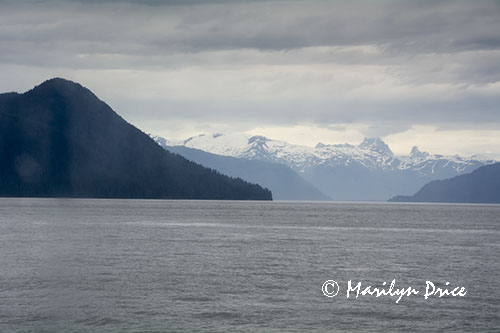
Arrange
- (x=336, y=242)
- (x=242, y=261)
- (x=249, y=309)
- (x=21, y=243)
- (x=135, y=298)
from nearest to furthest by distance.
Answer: (x=249, y=309)
(x=135, y=298)
(x=242, y=261)
(x=21, y=243)
(x=336, y=242)

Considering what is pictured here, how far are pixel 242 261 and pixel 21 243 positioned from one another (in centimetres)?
4791

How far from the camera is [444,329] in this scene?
54.7 meters

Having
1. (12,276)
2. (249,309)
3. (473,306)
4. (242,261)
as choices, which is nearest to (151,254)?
(242,261)

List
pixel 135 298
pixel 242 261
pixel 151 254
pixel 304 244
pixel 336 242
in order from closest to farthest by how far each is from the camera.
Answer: pixel 135 298 < pixel 242 261 < pixel 151 254 < pixel 304 244 < pixel 336 242

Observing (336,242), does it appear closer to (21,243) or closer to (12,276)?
(21,243)

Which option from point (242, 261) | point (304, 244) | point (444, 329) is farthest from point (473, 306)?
point (304, 244)

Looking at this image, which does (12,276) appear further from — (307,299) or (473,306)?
(473,306)

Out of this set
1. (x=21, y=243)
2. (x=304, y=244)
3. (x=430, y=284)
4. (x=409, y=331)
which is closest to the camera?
(x=409, y=331)

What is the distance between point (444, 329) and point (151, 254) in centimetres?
6041

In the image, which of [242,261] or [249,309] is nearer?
[249,309]

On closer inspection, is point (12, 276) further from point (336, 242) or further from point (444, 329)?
point (336, 242)

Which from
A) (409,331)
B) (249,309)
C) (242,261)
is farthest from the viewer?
(242,261)

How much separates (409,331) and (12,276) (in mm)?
47776

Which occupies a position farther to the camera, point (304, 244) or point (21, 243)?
point (304, 244)
